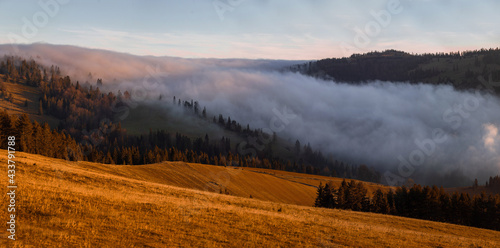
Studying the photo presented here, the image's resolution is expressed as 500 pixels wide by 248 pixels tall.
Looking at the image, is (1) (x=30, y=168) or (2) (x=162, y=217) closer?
(2) (x=162, y=217)

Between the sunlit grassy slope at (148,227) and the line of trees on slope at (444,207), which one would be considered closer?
the sunlit grassy slope at (148,227)

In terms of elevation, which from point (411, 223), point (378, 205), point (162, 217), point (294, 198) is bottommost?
point (294, 198)

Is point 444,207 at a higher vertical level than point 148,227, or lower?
lower

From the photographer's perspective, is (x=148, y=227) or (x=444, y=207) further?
(x=444, y=207)

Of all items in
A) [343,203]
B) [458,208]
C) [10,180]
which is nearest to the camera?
[10,180]

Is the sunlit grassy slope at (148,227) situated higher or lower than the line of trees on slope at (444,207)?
higher

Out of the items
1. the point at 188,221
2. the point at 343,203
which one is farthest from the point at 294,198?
the point at 188,221

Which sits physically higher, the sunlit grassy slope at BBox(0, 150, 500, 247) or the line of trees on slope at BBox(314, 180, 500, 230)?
the sunlit grassy slope at BBox(0, 150, 500, 247)

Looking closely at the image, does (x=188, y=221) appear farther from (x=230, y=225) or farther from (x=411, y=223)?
(x=411, y=223)

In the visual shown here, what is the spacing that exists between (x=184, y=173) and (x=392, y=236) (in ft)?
188

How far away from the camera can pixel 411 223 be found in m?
42.3

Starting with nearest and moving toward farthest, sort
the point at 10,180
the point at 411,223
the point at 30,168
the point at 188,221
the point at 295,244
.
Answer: the point at 295,244 < the point at 188,221 < the point at 10,180 < the point at 30,168 < the point at 411,223

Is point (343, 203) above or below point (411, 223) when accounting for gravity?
below

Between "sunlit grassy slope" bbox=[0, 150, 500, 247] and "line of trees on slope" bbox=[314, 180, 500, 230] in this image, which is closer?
"sunlit grassy slope" bbox=[0, 150, 500, 247]
